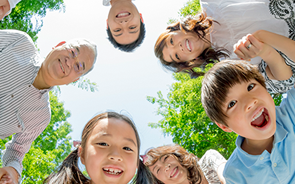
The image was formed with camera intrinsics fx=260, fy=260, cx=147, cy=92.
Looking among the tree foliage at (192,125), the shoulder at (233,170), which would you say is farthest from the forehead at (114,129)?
the tree foliage at (192,125)

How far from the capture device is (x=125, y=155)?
2812mm

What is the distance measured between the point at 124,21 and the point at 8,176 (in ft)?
8.24

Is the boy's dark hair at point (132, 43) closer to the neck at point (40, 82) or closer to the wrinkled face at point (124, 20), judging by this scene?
the wrinkled face at point (124, 20)

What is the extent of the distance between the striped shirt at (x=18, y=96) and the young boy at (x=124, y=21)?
122cm

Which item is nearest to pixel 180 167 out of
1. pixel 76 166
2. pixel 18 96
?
pixel 76 166

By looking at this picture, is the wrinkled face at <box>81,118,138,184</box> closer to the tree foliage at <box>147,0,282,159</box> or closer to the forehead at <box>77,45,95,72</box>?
the forehead at <box>77,45,95,72</box>

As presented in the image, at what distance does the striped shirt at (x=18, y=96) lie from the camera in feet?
11.3

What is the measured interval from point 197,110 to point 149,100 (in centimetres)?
168

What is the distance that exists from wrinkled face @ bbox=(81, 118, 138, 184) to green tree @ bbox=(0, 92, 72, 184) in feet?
13.9

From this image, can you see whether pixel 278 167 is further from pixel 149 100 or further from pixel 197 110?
pixel 149 100

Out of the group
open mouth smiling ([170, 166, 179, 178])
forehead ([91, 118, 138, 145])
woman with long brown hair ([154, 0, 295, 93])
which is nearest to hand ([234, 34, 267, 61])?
woman with long brown hair ([154, 0, 295, 93])

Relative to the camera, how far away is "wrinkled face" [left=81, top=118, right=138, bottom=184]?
267 cm

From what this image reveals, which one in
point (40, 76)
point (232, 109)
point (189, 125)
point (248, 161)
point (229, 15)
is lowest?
point (189, 125)

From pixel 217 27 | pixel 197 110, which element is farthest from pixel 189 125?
pixel 217 27
